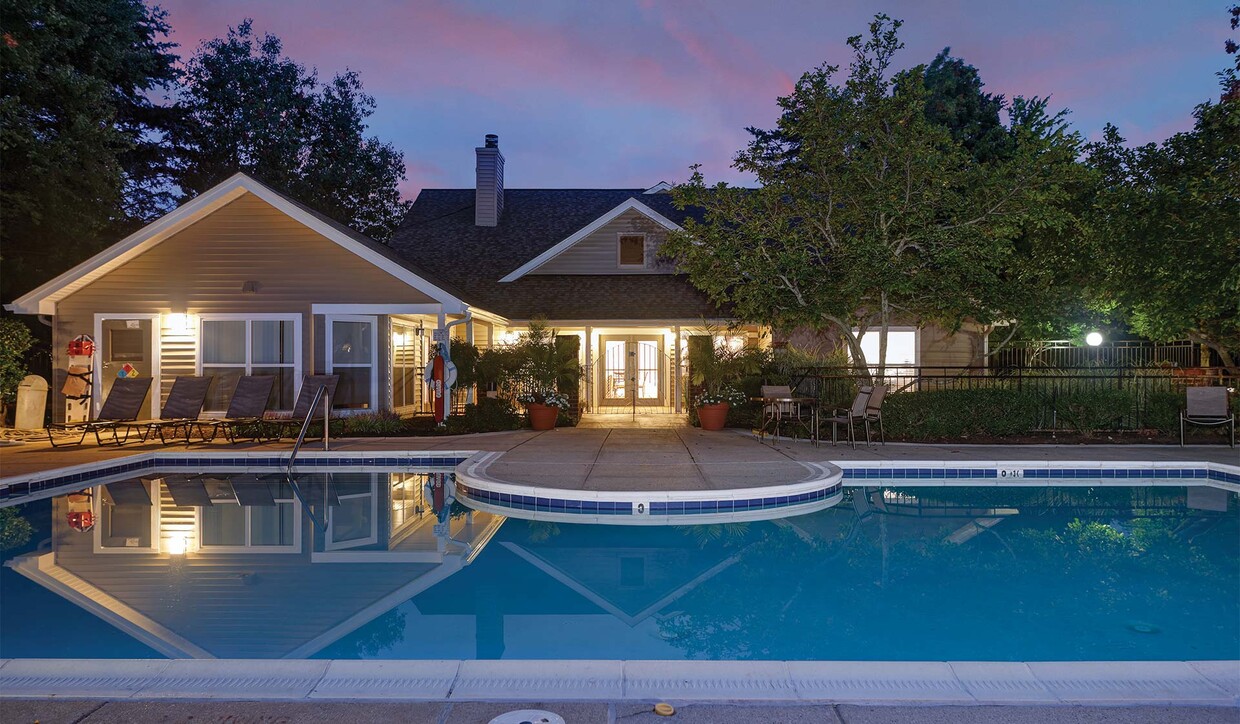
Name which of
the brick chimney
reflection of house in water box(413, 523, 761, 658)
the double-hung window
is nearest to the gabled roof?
the double-hung window

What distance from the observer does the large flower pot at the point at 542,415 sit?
14.9m

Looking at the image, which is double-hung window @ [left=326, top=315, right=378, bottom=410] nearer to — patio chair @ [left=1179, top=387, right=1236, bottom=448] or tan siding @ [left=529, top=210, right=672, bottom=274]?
tan siding @ [left=529, top=210, right=672, bottom=274]

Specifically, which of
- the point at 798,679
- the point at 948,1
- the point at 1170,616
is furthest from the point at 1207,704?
the point at 948,1

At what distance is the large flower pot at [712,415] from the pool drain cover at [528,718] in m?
11.9

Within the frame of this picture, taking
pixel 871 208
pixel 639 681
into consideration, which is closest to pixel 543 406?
pixel 871 208

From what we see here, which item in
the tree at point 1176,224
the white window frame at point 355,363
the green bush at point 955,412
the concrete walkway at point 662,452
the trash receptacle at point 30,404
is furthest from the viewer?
the white window frame at point 355,363

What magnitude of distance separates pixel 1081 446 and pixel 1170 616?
817 centimetres

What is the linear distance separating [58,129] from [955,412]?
71.0ft

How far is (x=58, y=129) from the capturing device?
18312 mm

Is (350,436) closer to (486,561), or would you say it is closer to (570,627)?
(486,561)

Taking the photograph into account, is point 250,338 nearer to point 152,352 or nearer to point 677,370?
point 152,352

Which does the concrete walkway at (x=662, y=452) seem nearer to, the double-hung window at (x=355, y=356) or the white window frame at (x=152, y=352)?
the double-hung window at (x=355, y=356)

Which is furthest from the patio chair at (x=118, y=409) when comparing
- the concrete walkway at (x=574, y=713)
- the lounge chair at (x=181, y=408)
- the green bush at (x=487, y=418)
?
the concrete walkway at (x=574, y=713)

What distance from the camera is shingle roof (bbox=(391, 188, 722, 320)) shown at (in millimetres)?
17219
